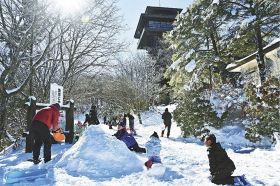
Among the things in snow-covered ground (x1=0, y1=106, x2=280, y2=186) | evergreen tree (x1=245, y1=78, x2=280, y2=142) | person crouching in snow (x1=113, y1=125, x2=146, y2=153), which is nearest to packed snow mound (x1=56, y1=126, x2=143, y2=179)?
snow-covered ground (x1=0, y1=106, x2=280, y2=186)

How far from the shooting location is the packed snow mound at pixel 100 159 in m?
7.78

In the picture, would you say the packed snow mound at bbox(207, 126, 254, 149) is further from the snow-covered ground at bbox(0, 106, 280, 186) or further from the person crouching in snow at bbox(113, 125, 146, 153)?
the person crouching in snow at bbox(113, 125, 146, 153)

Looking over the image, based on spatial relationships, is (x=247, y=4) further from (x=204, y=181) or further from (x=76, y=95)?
(x=204, y=181)

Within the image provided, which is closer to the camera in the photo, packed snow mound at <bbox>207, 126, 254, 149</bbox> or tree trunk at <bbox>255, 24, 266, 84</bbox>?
packed snow mound at <bbox>207, 126, 254, 149</bbox>

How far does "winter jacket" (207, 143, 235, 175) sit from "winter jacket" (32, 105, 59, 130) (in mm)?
4181

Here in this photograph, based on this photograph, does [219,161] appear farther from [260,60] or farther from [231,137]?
[260,60]

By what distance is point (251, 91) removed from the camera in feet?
50.0

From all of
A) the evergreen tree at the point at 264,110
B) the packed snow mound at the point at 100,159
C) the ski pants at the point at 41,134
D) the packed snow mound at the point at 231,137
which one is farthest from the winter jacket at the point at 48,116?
the packed snow mound at the point at 231,137

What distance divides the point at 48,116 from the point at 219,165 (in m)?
4.53

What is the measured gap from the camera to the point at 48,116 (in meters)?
8.78

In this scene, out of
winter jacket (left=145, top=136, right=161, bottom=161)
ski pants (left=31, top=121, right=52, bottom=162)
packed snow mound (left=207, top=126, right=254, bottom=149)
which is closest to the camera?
ski pants (left=31, top=121, right=52, bottom=162)

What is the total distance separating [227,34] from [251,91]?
643 centimetres

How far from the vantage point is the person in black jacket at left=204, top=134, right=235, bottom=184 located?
22.0 ft

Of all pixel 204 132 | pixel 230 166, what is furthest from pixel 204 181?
pixel 204 132
